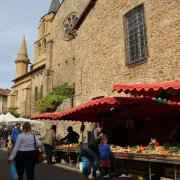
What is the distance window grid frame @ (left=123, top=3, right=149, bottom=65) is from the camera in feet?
38.3

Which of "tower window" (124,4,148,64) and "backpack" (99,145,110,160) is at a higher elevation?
"tower window" (124,4,148,64)

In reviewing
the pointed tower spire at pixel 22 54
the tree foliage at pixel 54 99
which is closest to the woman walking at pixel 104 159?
the tree foliage at pixel 54 99

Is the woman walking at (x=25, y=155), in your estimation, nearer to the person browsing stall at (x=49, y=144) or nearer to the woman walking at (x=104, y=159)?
the woman walking at (x=104, y=159)

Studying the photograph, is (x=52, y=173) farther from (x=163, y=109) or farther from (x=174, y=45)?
(x=174, y=45)

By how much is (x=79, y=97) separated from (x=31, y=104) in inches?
918

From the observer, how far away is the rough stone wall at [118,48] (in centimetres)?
1041

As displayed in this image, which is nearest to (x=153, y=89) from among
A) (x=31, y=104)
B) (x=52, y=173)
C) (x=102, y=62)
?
(x=52, y=173)

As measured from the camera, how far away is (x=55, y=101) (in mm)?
24125

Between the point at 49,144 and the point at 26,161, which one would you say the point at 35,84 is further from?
the point at 26,161

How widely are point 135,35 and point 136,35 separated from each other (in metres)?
0.06

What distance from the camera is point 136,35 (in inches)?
478

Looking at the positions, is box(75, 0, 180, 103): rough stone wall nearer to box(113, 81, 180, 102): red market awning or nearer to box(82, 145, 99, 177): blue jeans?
box(113, 81, 180, 102): red market awning

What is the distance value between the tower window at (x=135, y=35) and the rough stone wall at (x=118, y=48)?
0.26 m

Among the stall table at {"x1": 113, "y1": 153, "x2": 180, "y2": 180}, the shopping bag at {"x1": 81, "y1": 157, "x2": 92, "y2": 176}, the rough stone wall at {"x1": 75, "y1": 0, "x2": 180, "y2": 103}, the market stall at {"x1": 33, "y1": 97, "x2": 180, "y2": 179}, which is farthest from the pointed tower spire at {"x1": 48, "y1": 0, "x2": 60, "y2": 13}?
the stall table at {"x1": 113, "y1": 153, "x2": 180, "y2": 180}
